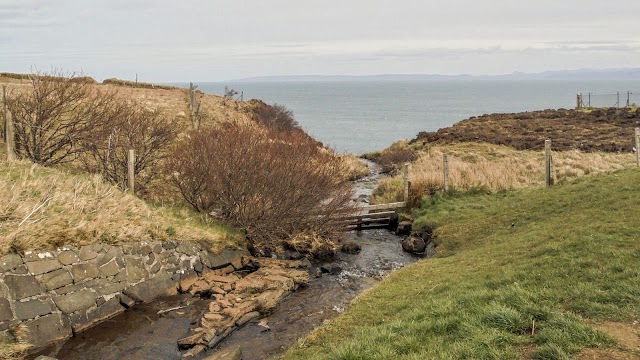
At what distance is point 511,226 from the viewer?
14977 millimetres

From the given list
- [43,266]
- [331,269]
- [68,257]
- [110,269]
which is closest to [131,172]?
[110,269]

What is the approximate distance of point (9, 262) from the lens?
32.5 ft

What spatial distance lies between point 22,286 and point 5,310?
2.06 ft

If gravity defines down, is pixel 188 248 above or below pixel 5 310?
above

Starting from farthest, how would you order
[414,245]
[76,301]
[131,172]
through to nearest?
[414,245] → [131,172] → [76,301]

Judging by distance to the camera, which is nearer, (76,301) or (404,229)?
(76,301)

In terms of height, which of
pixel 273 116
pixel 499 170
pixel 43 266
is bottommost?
pixel 43 266

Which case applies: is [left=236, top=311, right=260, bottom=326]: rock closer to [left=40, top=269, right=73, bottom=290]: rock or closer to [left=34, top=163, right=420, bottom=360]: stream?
[left=34, top=163, right=420, bottom=360]: stream

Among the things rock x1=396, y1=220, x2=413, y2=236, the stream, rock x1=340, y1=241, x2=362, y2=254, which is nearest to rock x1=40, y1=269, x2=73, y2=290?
the stream

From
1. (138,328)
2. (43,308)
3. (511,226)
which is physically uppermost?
(511,226)

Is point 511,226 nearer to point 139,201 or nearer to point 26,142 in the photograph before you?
point 139,201

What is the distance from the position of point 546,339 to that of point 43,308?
9829 mm

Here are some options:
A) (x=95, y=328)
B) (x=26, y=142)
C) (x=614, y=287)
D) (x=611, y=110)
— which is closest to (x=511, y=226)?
(x=614, y=287)

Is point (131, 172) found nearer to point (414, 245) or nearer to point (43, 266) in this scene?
point (43, 266)
